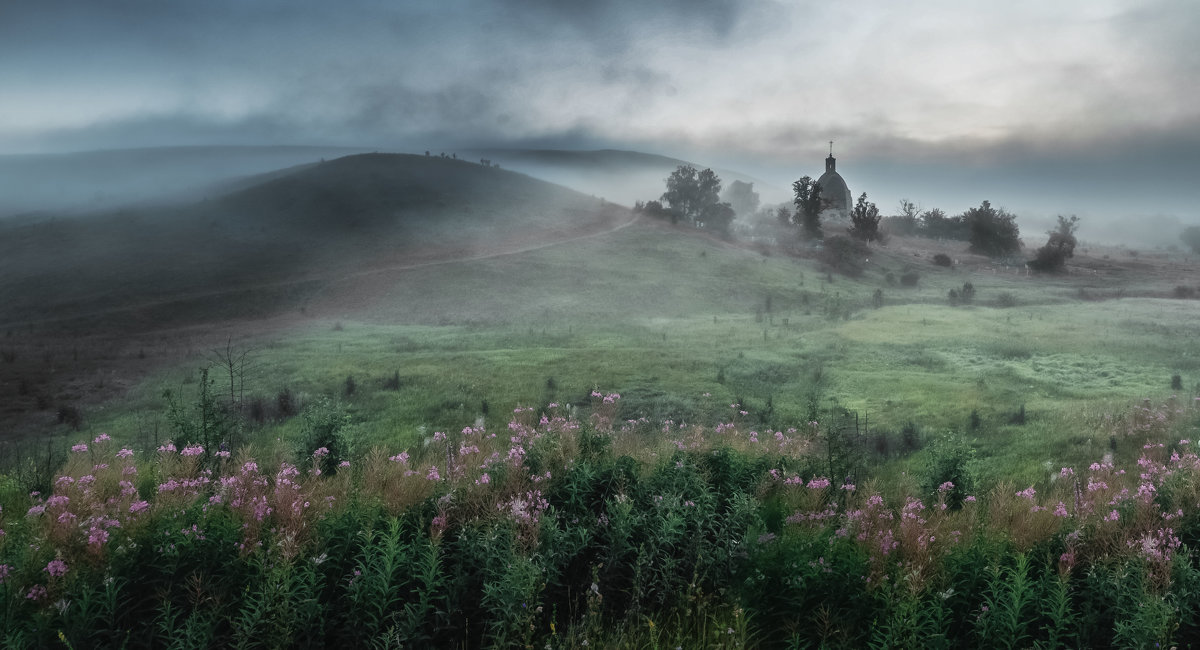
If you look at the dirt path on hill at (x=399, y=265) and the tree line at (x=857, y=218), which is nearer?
the dirt path on hill at (x=399, y=265)

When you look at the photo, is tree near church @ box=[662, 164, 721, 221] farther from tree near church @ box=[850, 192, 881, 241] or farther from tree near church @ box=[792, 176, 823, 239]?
tree near church @ box=[850, 192, 881, 241]

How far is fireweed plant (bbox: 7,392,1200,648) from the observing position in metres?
4.71

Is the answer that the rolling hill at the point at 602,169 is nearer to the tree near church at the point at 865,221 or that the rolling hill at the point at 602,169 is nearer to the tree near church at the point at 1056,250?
the tree near church at the point at 865,221

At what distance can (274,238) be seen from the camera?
14.0 metres

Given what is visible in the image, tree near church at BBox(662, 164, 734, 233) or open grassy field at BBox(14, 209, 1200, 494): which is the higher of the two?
tree near church at BBox(662, 164, 734, 233)

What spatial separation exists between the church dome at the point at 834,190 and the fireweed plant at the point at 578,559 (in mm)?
9262

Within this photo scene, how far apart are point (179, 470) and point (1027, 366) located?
12.7 metres

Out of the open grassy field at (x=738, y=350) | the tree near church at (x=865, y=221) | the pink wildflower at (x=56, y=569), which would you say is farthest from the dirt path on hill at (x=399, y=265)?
the pink wildflower at (x=56, y=569)

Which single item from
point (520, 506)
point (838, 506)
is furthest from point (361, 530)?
point (838, 506)

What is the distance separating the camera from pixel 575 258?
16688mm

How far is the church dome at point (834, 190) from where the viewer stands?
15.1 metres

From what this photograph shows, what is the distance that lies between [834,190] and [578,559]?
12.9 metres

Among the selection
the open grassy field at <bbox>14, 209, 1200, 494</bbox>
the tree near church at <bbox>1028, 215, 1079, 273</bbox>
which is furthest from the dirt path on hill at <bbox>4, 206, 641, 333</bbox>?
the tree near church at <bbox>1028, 215, 1079, 273</bbox>

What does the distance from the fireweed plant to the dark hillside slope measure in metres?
4.75
